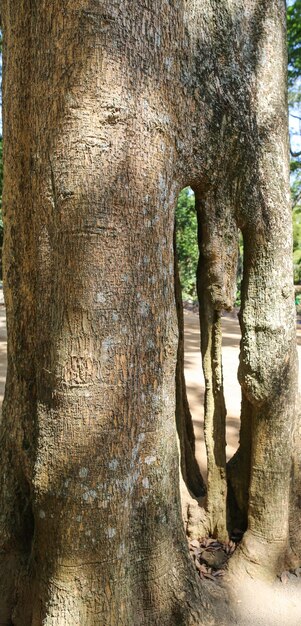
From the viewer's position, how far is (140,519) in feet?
6.55

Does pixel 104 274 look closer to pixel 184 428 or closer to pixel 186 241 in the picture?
pixel 184 428

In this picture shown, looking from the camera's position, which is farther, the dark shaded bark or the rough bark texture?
the dark shaded bark

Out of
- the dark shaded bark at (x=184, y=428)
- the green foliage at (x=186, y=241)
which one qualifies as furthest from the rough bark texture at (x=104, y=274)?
the green foliage at (x=186, y=241)

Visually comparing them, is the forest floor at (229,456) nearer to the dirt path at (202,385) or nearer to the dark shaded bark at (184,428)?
the dirt path at (202,385)

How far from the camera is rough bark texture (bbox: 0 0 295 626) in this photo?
1745mm

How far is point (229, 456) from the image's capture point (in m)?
4.27

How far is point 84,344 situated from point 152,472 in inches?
23.9

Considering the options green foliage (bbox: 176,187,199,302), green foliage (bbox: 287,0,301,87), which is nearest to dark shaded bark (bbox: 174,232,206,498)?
green foliage (bbox: 287,0,301,87)

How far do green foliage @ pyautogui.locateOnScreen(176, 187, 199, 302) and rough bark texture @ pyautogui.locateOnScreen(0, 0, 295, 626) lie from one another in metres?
14.9

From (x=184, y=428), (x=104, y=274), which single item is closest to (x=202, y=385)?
(x=184, y=428)

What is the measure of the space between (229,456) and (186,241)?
529 inches

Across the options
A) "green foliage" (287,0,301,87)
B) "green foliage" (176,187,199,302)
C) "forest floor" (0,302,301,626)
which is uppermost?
"green foliage" (287,0,301,87)

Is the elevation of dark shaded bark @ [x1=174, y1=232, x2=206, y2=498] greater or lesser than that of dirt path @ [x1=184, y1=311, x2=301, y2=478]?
greater

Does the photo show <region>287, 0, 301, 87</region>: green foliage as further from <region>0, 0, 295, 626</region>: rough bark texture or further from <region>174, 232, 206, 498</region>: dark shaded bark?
<region>174, 232, 206, 498</region>: dark shaded bark
